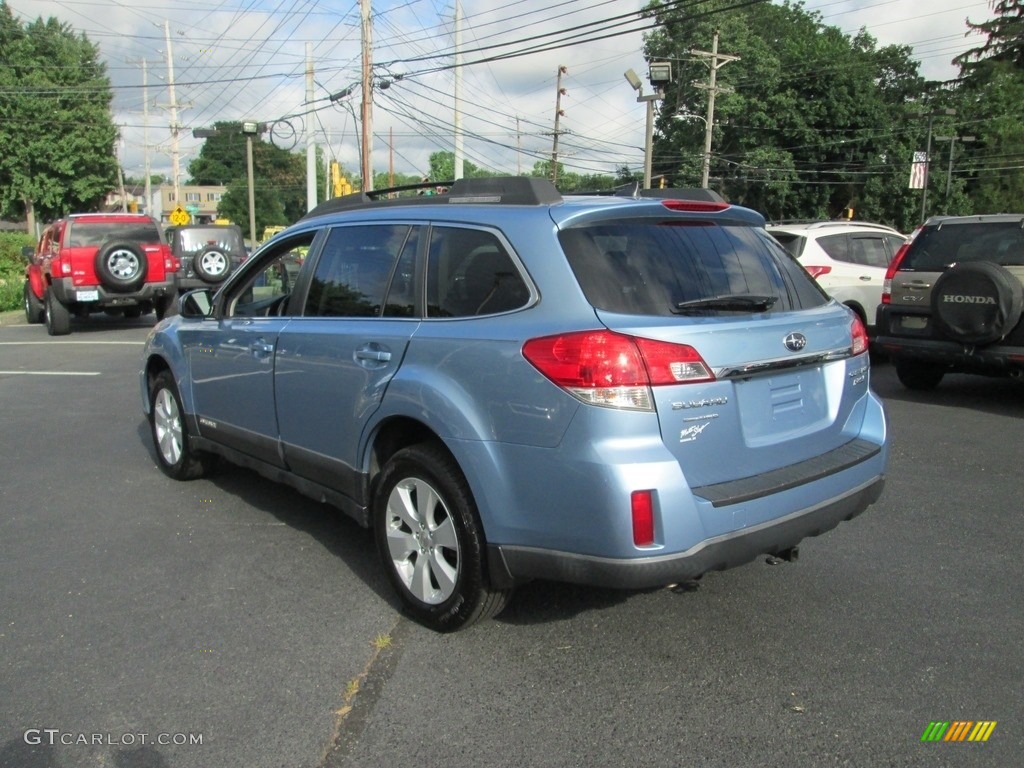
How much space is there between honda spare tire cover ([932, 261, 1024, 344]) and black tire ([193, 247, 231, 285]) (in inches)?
622

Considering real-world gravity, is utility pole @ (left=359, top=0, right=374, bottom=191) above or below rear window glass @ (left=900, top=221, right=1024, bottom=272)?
above

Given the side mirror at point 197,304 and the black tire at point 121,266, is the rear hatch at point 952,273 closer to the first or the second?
the side mirror at point 197,304

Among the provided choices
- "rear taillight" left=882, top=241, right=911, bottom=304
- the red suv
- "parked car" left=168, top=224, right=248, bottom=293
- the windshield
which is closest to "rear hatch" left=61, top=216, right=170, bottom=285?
the red suv

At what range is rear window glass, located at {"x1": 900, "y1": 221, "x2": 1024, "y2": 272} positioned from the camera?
830cm

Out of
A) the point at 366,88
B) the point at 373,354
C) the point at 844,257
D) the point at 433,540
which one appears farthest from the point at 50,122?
the point at 433,540

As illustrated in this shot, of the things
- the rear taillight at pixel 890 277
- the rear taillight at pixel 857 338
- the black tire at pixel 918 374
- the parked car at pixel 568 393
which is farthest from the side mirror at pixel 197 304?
the black tire at pixel 918 374

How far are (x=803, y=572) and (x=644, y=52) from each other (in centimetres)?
5568

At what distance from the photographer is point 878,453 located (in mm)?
3938

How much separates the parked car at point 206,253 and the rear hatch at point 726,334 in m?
17.7

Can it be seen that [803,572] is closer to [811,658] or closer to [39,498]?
[811,658]

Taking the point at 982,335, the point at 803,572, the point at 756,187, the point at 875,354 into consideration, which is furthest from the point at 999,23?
the point at 803,572

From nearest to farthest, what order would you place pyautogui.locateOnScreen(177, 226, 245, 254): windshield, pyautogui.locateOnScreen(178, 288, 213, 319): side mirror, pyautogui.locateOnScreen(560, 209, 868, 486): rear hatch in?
pyautogui.locateOnScreen(560, 209, 868, 486): rear hatch, pyautogui.locateOnScreen(178, 288, 213, 319): side mirror, pyautogui.locateOnScreen(177, 226, 245, 254): windshield

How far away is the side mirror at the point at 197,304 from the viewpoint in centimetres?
570

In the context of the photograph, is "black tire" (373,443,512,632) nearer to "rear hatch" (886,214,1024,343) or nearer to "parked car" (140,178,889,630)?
"parked car" (140,178,889,630)
